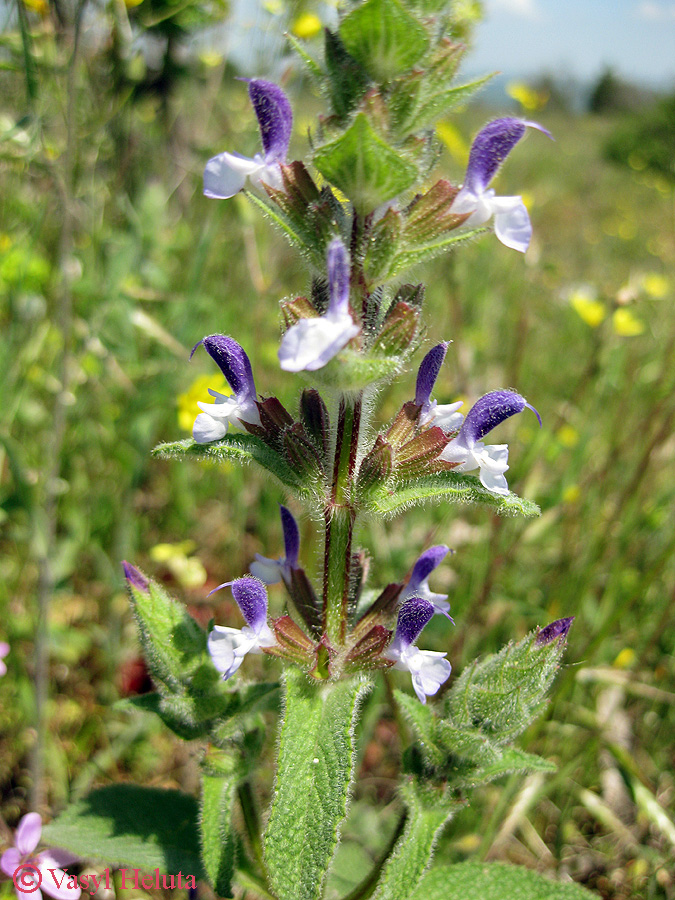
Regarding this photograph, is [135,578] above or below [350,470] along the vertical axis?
below

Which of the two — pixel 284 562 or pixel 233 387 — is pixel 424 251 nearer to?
pixel 233 387

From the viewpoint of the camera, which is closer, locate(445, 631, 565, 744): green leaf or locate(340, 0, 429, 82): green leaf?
locate(340, 0, 429, 82): green leaf

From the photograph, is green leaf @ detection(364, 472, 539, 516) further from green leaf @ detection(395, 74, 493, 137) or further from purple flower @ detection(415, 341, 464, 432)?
green leaf @ detection(395, 74, 493, 137)

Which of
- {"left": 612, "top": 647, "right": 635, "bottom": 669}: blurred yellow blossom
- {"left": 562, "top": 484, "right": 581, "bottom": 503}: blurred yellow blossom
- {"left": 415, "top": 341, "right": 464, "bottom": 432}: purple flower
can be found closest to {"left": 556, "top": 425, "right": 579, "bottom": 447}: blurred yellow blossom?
{"left": 562, "top": 484, "right": 581, "bottom": 503}: blurred yellow blossom

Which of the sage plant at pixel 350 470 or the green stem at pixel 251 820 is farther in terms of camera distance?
the green stem at pixel 251 820

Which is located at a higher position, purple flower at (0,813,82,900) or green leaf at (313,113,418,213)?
green leaf at (313,113,418,213)

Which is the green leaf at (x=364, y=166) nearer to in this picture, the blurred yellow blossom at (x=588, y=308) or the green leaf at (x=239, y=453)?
the green leaf at (x=239, y=453)

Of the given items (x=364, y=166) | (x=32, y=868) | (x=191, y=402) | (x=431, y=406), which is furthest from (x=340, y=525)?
(x=191, y=402)

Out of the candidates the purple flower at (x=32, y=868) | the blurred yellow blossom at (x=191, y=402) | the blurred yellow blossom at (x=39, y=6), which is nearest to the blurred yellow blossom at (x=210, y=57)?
the blurred yellow blossom at (x=39, y=6)
